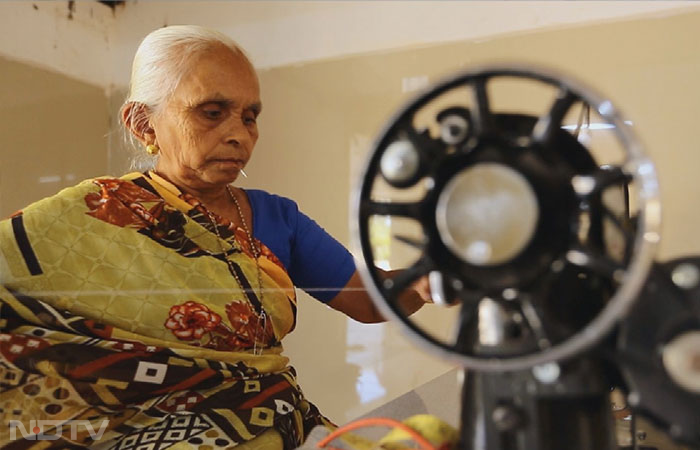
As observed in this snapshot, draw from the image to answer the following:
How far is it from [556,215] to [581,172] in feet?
0.18

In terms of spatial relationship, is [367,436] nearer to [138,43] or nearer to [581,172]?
[581,172]

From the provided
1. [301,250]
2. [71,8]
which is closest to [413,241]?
[301,250]

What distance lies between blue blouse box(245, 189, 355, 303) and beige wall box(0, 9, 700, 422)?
0.03 metres

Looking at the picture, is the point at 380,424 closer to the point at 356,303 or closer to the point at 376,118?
the point at 356,303

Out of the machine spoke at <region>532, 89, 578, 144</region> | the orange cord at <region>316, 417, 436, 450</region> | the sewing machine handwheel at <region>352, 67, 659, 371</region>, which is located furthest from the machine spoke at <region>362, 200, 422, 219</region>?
the orange cord at <region>316, 417, 436, 450</region>

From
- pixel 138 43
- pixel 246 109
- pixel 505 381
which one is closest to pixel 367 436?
pixel 505 381

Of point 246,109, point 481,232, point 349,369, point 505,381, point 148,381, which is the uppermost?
point 246,109

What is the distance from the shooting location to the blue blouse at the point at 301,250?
1129mm

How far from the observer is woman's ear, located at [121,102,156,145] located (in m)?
1.09

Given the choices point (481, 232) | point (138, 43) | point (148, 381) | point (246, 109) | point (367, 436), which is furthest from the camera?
point (138, 43)

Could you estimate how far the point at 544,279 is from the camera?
52 cm

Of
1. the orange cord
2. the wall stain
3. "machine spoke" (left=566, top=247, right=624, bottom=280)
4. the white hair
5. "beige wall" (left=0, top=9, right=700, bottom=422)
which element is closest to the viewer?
"machine spoke" (left=566, top=247, right=624, bottom=280)

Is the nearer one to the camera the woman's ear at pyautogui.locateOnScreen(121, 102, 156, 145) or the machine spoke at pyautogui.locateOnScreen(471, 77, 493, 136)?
the machine spoke at pyautogui.locateOnScreen(471, 77, 493, 136)

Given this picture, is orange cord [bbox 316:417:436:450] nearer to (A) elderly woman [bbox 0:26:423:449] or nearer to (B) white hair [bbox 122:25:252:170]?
(A) elderly woman [bbox 0:26:423:449]
